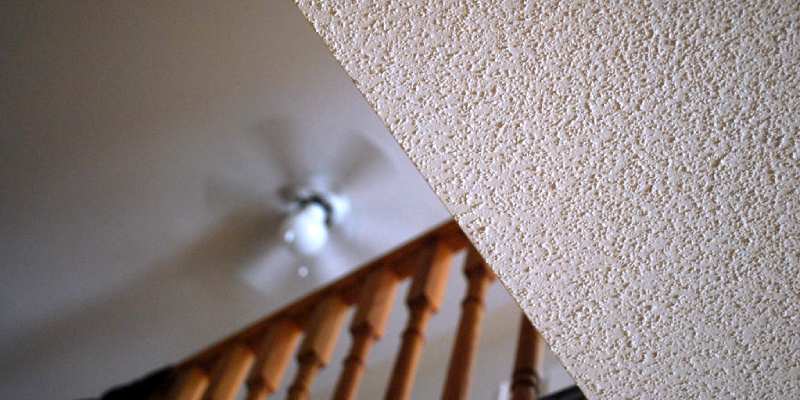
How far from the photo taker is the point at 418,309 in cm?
129

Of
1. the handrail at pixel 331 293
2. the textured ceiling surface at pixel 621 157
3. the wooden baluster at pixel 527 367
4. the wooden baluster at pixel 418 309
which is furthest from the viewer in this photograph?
the handrail at pixel 331 293

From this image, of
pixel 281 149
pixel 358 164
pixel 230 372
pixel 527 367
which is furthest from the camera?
pixel 281 149

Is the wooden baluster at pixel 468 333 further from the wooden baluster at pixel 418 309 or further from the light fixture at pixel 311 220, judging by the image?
the light fixture at pixel 311 220

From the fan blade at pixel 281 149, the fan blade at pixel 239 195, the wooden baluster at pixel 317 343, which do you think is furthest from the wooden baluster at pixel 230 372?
the fan blade at pixel 239 195

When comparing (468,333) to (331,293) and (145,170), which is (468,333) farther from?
(145,170)

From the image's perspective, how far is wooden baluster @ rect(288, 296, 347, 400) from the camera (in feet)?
4.15

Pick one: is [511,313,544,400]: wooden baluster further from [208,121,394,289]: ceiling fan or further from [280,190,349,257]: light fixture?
[280,190,349,257]: light fixture

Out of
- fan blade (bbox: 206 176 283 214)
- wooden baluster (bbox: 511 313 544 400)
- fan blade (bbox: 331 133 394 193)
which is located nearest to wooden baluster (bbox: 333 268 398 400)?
wooden baluster (bbox: 511 313 544 400)

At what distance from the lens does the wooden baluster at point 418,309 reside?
3.90ft

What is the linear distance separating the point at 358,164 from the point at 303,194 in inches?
16.7

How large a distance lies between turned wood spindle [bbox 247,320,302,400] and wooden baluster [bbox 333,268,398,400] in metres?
0.12

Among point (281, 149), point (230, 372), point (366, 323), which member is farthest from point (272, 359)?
point (281, 149)

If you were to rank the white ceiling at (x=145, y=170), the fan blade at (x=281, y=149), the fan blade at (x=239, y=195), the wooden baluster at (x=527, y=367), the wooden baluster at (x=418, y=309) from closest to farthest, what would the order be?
the wooden baluster at (x=527, y=367) → the wooden baluster at (x=418, y=309) → the white ceiling at (x=145, y=170) → the fan blade at (x=281, y=149) → the fan blade at (x=239, y=195)

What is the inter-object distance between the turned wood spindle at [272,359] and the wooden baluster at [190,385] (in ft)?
0.43
